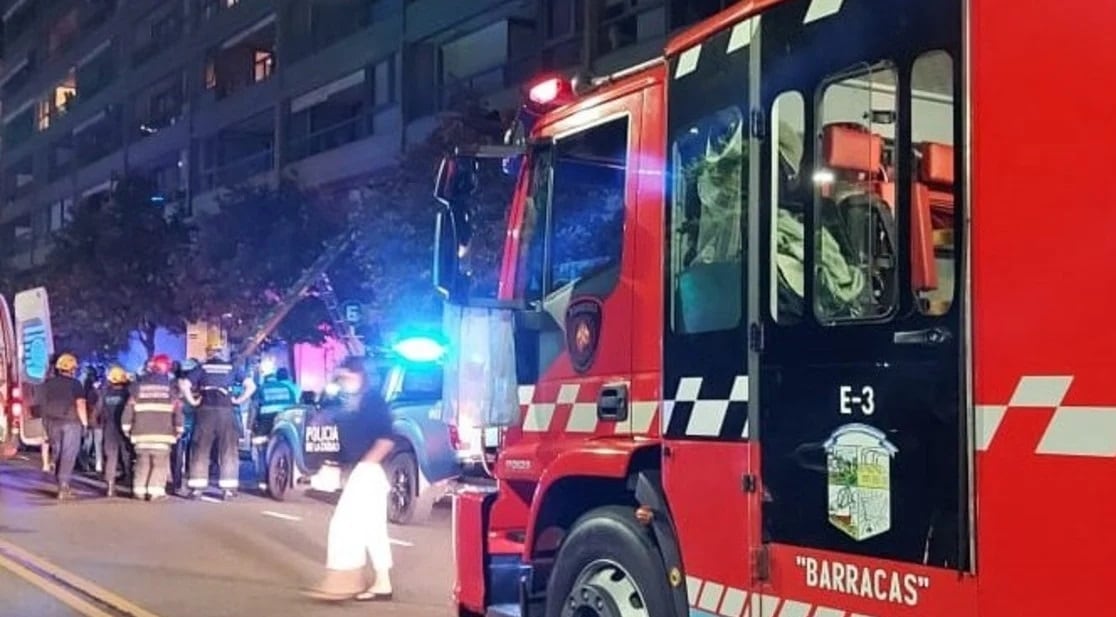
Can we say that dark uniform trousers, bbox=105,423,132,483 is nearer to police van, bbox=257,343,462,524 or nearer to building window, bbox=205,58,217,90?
police van, bbox=257,343,462,524

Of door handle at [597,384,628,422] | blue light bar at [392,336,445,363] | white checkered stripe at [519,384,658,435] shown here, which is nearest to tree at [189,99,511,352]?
blue light bar at [392,336,445,363]

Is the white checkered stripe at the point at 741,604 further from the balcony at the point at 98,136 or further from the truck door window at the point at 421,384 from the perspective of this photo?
the balcony at the point at 98,136

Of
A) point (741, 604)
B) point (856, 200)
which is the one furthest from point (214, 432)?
point (856, 200)

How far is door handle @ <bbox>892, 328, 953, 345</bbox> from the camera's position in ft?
11.8

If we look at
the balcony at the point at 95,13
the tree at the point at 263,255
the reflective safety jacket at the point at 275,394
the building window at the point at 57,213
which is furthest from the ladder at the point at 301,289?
the building window at the point at 57,213

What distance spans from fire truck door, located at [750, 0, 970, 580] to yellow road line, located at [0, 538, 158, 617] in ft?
18.1

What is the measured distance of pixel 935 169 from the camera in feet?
12.2

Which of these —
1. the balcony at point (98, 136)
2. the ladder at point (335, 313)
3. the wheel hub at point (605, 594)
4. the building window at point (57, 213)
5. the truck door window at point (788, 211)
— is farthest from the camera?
the building window at point (57, 213)

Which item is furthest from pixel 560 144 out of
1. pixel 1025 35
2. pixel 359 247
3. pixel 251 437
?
pixel 359 247

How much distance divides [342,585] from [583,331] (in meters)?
4.28

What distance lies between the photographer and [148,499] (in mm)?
16172

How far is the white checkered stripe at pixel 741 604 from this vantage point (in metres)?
4.02

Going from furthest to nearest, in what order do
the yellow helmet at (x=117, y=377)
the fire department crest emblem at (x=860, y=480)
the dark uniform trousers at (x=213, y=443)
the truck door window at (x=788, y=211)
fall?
the yellow helmet at (x=117, y=377)
the dark uniform trousers at (x=213, y=443)
the truck door window at (x=788, y=211)
the fire department crest emblem at (x=860, y=480)

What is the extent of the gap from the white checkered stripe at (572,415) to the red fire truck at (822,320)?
0.06 feet
